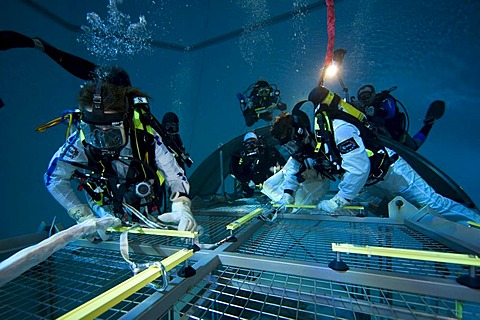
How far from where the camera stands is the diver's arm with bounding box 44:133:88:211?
186 centimetres

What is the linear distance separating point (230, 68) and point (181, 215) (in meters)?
8.48

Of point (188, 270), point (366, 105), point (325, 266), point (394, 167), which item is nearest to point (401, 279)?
point (325, 266)

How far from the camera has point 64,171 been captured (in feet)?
6.38

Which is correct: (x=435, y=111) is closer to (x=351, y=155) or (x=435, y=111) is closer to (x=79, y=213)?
(x=351, y=155)

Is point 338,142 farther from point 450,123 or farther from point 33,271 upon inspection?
point 450,123

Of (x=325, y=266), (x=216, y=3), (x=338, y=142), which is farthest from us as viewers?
(x=216, y=3)

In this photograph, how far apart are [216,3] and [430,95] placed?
854cm

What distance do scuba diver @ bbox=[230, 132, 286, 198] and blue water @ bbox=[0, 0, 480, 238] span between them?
402 cm

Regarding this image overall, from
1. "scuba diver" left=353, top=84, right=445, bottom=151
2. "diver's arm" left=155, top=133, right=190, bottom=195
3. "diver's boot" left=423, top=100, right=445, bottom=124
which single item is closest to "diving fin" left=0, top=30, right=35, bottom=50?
"diver's arm" left=155, top=133, right=190, bottom=195

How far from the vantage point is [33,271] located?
1209 mm

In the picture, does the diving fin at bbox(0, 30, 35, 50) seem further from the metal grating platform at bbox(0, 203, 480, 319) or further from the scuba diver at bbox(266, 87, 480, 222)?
the scuba diver at bbox(266, 87, 480, 222)

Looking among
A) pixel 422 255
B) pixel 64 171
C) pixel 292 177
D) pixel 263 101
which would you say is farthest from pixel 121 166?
pixel 263 101

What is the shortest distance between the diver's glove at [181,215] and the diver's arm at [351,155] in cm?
183

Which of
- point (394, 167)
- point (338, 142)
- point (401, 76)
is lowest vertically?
point (394, 167)
